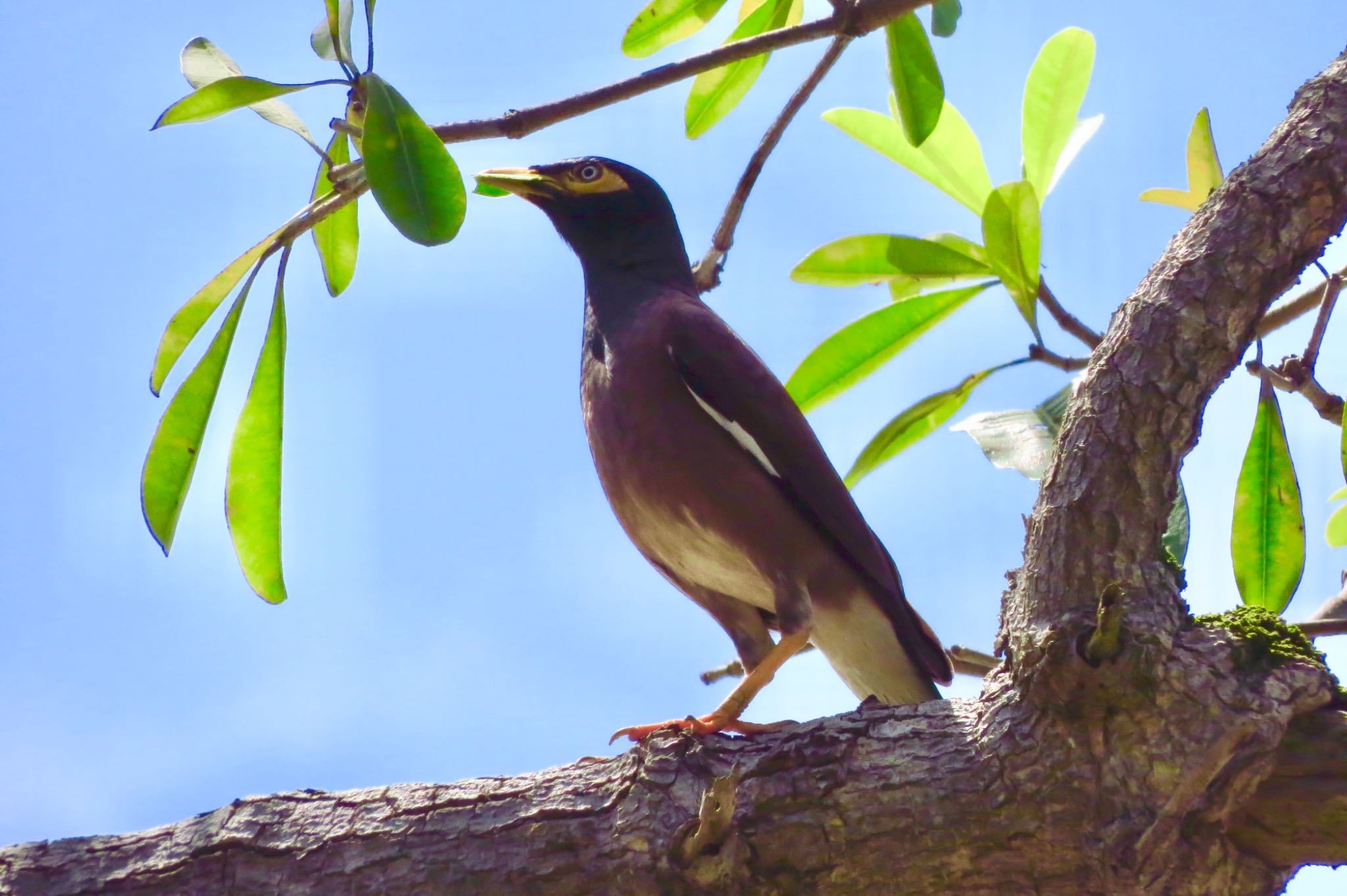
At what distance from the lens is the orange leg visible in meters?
2.38

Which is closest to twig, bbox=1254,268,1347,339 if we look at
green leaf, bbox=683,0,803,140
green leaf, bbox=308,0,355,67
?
green leaf, bbox=683,0,803,140

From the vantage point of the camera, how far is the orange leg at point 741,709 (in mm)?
2385

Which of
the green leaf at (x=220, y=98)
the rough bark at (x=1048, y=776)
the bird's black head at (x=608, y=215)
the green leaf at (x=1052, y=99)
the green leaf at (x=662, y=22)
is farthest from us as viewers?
the bird's black head at (x=608, y=215)

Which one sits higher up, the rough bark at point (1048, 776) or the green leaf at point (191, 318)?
the green leaf at point (191, 318)

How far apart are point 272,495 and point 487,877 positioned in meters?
1.09

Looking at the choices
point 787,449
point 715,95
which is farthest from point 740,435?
point 715,95

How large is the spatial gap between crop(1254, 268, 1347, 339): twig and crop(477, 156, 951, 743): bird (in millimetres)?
1193

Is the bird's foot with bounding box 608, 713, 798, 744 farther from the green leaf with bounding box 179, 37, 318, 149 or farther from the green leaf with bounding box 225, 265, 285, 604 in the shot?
the green leaf with bounding box 179, 37, 318, 149

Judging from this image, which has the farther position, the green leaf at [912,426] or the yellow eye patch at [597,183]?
the yellow eye patch at [597,183]

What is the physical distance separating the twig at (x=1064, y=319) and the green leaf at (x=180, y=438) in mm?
1939

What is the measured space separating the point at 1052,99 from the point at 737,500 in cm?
160

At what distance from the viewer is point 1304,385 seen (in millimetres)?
2750

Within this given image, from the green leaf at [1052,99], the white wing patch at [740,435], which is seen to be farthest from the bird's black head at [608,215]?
the green leaf at [1052,99]

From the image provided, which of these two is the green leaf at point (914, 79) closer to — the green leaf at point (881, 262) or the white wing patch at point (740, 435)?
the green leaf at point (881, 262)
